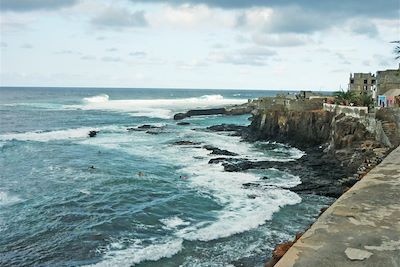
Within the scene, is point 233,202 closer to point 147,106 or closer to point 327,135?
point 327,135

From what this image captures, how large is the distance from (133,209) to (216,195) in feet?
14.0

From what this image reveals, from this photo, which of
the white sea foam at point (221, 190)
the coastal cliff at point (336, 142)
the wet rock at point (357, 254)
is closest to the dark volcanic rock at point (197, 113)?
the white sea foam at point (221, 190)

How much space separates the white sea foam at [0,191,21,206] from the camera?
21028mm

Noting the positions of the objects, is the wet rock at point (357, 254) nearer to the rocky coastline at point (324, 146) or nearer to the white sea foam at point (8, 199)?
the rocky coastline at point (324, 146)

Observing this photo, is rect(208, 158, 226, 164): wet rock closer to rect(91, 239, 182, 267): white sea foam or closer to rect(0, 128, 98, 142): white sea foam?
rect(91, 239, 182, 267): white sea foam

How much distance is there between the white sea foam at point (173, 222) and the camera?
17.8 metres

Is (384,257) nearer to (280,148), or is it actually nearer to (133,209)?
(133,209)

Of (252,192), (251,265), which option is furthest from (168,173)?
(251,265)

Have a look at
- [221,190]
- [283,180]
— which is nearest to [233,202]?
[221,190]

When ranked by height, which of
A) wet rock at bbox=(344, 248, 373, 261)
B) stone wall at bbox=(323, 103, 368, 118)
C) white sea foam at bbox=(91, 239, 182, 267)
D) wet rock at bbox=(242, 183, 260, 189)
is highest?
stone wall at bbox=(323, 103, 368, 118)

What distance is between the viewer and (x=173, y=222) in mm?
18234

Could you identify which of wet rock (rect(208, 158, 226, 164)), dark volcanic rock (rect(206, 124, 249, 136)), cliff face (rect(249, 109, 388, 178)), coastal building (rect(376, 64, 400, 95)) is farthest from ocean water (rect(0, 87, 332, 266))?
dark volcanic rock (rect(206, 124, 249, 136))

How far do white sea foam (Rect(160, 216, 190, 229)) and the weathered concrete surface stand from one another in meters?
9.22

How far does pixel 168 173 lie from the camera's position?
90.4ft
